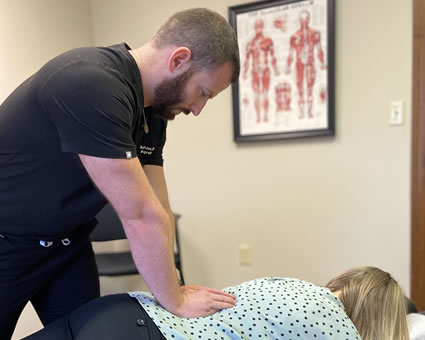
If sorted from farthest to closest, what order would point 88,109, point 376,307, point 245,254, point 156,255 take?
1. point 245,254
2. point 376,307
3. point 156,255
4. point 88,109

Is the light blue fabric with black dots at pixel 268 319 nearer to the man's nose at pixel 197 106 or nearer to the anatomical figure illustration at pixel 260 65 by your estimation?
the man's nose at pixel 197 106

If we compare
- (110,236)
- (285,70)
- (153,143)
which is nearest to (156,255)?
(153,143)

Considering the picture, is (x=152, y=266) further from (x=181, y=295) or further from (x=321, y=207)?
(x=321, y=207)

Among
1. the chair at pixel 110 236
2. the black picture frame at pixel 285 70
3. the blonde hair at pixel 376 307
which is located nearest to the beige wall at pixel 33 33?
the chair at pixel 110 236

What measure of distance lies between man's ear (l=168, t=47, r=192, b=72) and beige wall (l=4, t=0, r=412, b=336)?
121 cm

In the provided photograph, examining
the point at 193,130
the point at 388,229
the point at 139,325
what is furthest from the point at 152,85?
the point at 388,229

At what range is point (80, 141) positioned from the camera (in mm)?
747

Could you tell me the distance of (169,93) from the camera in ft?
3.11

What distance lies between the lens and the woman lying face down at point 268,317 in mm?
795

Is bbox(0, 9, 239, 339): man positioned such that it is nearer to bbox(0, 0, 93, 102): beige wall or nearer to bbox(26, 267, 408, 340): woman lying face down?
bbox(26, 267, 408, 340): woman lying face down

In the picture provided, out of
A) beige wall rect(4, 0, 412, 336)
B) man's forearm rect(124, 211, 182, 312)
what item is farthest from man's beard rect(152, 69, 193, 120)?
beige wall rect(4, 0, 412, 336)

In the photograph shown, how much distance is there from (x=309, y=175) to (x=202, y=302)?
1.26 meters

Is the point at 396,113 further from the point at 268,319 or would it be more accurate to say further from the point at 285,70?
the point at 268,319

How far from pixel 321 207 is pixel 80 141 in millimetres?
1561
